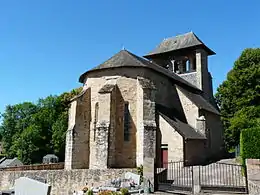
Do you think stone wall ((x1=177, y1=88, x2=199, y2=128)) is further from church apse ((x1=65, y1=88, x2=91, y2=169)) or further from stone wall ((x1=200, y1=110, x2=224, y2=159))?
church apse ((x1=65, y1=88, x2=91, y2=169))

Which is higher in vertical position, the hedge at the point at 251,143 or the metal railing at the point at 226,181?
the hedge at the point at 251,143

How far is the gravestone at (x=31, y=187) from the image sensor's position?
6.21 meters

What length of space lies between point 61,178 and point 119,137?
213 inches

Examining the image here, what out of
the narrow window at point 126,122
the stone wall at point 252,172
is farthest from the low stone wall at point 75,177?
the stone wall at point 252,172

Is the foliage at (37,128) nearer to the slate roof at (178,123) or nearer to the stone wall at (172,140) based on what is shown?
the slate roof at (178,123)

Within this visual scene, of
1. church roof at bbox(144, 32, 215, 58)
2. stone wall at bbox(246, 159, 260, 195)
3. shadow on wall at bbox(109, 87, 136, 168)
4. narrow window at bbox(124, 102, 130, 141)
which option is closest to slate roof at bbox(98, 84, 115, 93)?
shadow on wall at bbox(109, 87, 136, 168)

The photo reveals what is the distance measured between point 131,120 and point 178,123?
410 cm

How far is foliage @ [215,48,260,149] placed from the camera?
2631cm

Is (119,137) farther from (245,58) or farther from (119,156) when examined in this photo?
Answer: (245,58)

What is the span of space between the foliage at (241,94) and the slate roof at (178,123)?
5088 mm

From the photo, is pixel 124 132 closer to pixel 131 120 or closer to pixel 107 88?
pixel 131 120

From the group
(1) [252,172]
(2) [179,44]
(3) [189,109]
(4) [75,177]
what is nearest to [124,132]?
(4) [75,177]

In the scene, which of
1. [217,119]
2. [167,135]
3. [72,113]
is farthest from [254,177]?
[217,119]

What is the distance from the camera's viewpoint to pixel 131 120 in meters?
21.1
